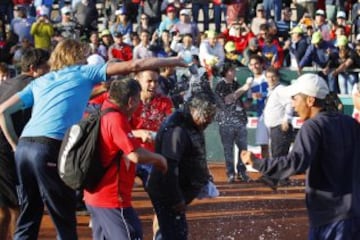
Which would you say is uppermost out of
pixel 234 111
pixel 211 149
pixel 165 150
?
pixel 165 150

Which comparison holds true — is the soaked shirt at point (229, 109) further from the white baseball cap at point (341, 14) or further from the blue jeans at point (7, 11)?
the blue jeans at point (7, 11)

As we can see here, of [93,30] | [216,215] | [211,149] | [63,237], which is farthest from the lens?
[93,30]

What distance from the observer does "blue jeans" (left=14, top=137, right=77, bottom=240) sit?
7.02 m

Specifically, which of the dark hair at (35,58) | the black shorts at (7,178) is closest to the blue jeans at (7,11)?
the black shorts at (7,178)

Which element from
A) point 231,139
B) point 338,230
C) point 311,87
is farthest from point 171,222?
point 231,139

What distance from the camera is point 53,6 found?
81.1 feet

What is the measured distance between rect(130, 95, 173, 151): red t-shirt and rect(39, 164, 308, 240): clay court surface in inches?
61.7

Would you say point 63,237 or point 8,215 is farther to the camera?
point 8,215

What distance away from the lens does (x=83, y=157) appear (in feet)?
20.7

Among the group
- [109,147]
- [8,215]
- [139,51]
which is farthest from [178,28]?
[109,147]

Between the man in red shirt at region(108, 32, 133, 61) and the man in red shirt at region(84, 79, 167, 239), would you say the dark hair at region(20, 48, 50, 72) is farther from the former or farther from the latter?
the man in red shirt at region(108, 32, 133, 61)

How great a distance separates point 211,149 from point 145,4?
707cm

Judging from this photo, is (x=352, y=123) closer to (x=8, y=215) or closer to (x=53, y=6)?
(x=8, y=215)

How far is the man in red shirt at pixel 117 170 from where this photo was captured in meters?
6.29
